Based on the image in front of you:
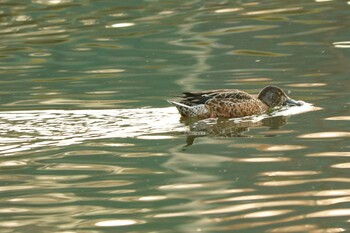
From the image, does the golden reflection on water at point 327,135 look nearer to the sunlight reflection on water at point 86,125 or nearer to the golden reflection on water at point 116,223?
the sunlight reflection on water at point 86,125

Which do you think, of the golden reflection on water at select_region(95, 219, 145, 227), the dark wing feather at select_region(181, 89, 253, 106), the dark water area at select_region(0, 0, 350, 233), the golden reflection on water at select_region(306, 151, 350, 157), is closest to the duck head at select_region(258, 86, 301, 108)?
the dark water area at select_region(0, 0, 350, 233)

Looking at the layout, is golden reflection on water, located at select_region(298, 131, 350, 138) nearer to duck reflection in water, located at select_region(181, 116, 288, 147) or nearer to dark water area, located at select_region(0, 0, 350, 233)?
dark water area, located at select_region(0, 0, 350, 233)

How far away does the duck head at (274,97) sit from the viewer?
12.2 metres

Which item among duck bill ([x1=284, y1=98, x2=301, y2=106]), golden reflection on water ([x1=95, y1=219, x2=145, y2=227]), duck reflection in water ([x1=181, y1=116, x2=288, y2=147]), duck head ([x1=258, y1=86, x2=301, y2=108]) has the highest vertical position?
golden reflection on water ([x1=95, y1=219, x2=145, y2=227])

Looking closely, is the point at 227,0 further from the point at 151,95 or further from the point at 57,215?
the point at 57,215

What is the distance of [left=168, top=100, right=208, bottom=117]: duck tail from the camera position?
11734 mm

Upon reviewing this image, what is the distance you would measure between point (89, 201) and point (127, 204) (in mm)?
305

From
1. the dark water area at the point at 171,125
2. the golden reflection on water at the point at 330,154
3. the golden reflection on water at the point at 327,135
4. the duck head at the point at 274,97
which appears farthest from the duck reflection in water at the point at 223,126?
the golden reflection on water at the point at 330,154

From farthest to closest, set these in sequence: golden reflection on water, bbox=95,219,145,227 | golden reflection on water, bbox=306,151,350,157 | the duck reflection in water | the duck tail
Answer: the duck tail < the duck reflection in water < golden reflection on water, bbox=306,151,350,157 < golden reflection on water, bbox=95,219,145,227

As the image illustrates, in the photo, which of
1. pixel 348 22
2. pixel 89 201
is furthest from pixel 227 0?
pixel 89 201

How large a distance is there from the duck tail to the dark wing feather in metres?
0.06

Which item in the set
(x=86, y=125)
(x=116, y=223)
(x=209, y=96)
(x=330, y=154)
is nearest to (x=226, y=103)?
(x=209, y=96)

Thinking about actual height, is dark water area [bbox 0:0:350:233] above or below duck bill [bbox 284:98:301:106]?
above

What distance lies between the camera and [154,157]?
10.1 metres
